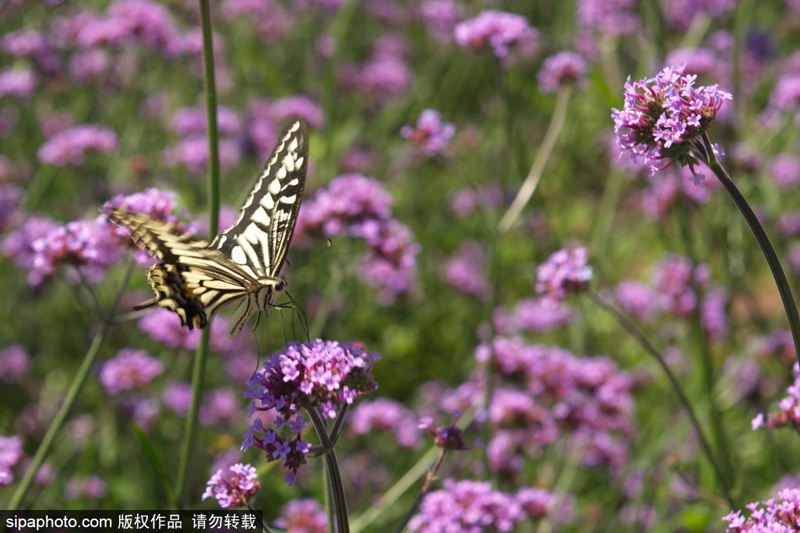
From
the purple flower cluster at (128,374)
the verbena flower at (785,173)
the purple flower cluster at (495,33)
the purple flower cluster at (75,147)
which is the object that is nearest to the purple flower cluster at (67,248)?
the purple flower cluster at (128,374)

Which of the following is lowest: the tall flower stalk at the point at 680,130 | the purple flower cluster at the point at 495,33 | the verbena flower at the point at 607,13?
the tall flower stalk at the point at 680,130

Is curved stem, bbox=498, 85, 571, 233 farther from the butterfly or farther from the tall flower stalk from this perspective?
the tall flower stalk

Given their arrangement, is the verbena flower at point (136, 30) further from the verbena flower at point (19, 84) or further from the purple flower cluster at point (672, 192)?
the purple flower cluster at point (672, 192)

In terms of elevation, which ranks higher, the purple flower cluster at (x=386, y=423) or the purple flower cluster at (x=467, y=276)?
the purple flower cluster at (x=467, y=276)

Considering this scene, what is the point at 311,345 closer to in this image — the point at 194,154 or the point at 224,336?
the point at 224,336

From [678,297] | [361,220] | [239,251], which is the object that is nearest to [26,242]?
[361,220]

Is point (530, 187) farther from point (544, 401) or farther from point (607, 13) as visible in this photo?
point (607, 13)
